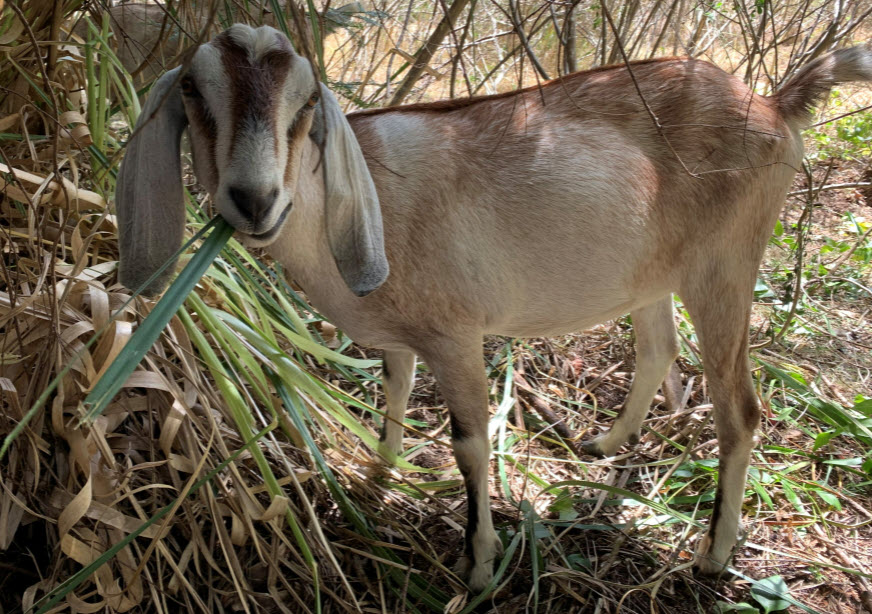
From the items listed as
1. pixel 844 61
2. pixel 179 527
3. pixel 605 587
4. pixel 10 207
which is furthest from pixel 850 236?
pixel 10 207

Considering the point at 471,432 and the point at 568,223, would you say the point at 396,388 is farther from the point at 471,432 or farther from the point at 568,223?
the point at 568,223

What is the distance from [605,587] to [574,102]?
1646mm

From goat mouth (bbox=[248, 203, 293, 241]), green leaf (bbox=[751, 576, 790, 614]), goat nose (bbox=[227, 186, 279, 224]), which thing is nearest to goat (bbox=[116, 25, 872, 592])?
green leaf (bbox=[751, 576, 790, 614])

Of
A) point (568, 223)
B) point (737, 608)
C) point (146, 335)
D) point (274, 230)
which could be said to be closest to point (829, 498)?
point (737, 608)

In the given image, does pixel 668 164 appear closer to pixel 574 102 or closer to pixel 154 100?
pixel 574 102

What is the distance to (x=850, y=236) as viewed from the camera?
461cm

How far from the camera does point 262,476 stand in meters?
2.54

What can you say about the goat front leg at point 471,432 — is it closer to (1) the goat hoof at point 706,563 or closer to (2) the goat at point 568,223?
(2) the goat at point 568,223

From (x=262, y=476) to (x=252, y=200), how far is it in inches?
46.1

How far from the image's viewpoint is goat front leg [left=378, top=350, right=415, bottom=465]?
297 cm

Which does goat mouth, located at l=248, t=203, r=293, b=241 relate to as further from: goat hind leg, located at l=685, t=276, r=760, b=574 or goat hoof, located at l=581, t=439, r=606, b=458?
goat hoof, located at l=581, t=439, r=606, b=458

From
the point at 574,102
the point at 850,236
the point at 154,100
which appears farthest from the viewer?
the point at 850,236

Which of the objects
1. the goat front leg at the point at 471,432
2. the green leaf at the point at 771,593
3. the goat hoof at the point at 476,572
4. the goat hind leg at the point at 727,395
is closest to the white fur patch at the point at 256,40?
the goat front leg at the point at 471,432

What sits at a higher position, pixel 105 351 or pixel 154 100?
pixel 154 100
